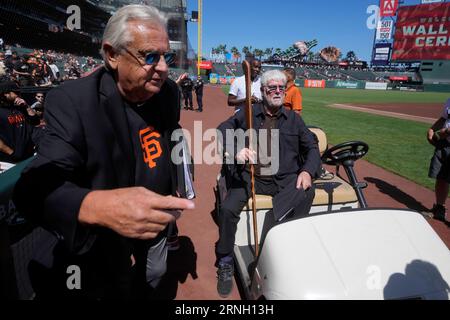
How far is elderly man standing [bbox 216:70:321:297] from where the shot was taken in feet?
9.04

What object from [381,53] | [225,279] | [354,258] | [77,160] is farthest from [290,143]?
[381,53]

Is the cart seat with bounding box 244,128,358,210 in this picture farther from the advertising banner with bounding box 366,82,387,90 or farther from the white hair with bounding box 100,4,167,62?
the advertising banner with bounding box 366,82,387,90

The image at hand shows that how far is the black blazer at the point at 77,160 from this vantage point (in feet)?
3.36

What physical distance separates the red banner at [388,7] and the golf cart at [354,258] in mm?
78230

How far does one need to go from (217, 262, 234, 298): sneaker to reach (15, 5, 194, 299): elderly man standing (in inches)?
35.7

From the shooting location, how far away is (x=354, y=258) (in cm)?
159

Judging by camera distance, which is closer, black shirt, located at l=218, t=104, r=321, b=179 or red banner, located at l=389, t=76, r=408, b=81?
black shirt, located at l=218, t=104, r=321, b=179

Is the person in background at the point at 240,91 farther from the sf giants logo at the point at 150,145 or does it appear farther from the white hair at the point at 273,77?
the sf giants logo at the point at 150,145

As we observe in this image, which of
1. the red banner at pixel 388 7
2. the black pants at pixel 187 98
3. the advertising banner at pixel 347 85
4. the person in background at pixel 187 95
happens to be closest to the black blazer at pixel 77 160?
the person in background at pixel 187 95

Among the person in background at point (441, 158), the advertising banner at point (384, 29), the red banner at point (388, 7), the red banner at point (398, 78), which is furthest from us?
the red banner at point (388, 7)

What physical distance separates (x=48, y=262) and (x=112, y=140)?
0.74 metres

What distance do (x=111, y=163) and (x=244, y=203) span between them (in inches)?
68.4

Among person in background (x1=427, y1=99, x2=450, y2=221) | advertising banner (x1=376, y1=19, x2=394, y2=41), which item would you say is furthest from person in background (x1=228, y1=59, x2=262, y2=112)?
advertising banner (x1=376, y1=19, x2=394, y2=41)

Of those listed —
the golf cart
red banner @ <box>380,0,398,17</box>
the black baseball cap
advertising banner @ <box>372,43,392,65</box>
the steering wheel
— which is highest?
red banner @ <box>380,0,398,17</box>
